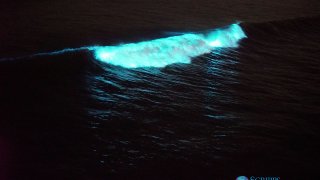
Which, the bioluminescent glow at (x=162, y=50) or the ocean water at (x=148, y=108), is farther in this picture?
the bioluminescent glow at (x=162, y=50)

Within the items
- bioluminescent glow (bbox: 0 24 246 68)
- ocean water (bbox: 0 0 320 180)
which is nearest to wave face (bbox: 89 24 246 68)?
bioluminescent glow (bbox: 0 24 246 68)

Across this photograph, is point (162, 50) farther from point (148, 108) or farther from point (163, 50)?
point (148, 108)

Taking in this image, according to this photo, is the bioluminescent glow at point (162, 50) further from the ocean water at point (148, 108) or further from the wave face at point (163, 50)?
the ocean water at point (148, 108)

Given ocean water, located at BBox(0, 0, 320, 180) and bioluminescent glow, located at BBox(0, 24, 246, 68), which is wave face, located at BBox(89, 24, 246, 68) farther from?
ocean water, located at BBox(0, 0, 320, 180)

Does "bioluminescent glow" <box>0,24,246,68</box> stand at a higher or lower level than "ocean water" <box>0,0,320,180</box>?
higher

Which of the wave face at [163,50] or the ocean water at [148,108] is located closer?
the ocean water at [148,108]

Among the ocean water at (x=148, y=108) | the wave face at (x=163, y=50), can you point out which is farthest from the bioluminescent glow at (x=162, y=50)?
the ocean water at (x=148, y=108)

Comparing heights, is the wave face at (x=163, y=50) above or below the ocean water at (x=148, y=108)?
above
